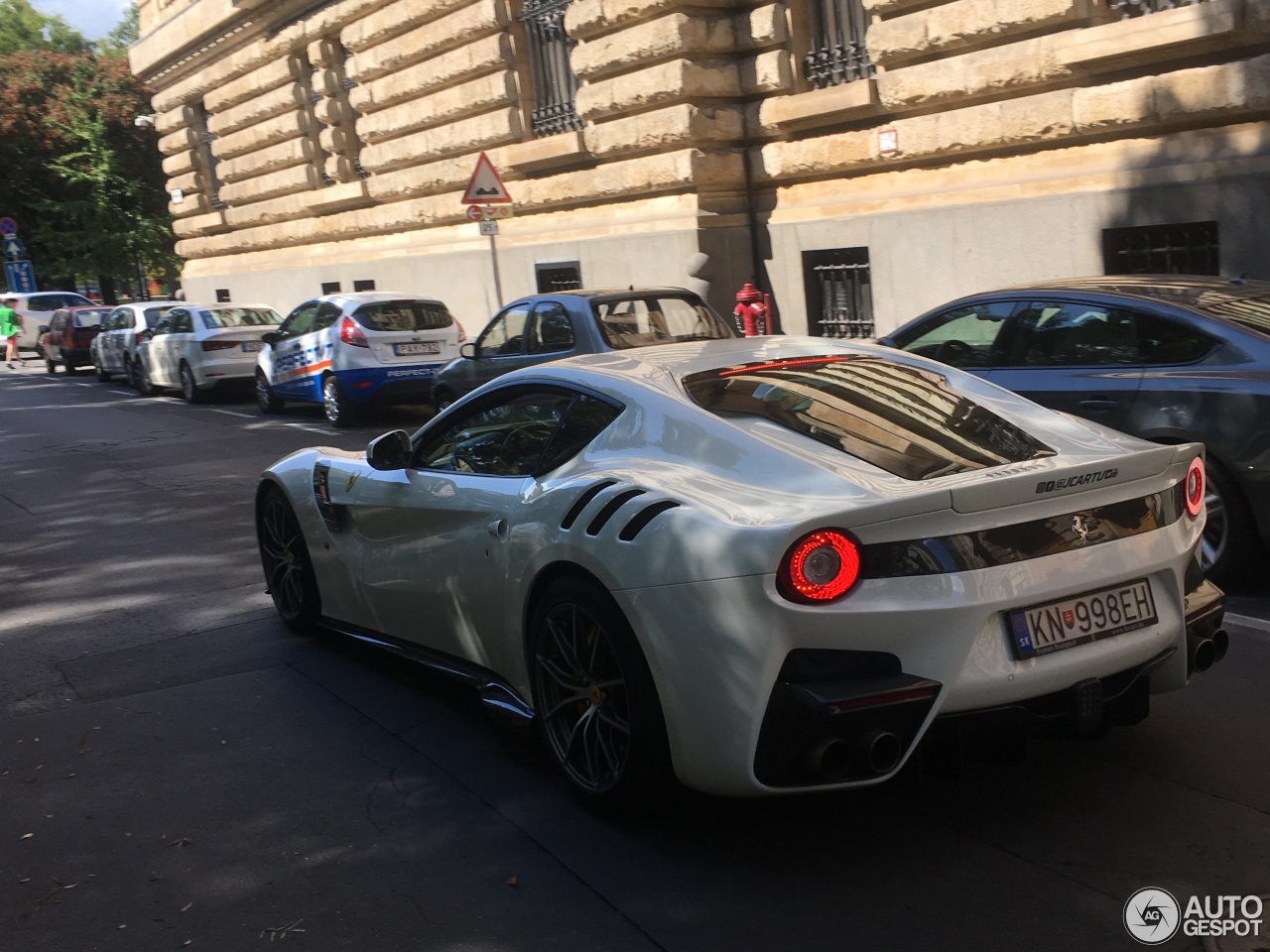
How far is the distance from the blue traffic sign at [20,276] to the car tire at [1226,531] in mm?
45135

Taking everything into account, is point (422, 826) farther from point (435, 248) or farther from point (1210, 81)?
point (435, 248)

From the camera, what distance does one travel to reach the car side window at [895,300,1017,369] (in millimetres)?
7512

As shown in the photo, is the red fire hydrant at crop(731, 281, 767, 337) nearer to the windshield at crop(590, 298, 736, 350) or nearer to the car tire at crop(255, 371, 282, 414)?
the windshield at crop(590, 298, 736, 350)

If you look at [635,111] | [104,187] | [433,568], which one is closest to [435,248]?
[635,111]

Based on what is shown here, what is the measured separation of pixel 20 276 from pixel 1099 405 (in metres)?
45.2

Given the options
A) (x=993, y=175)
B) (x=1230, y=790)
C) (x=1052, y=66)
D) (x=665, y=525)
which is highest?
(x=1052, y=66)

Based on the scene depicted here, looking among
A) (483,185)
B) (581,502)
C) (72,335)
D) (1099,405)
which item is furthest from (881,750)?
(72,335)

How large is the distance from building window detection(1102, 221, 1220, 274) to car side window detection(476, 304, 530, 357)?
17.3 feet

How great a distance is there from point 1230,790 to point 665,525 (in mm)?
1878

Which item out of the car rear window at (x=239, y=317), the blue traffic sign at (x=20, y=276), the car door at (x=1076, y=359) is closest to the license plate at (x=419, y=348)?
the car rear window at (x=239, y=317)

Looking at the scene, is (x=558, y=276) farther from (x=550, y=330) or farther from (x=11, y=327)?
(x=11, y=327)

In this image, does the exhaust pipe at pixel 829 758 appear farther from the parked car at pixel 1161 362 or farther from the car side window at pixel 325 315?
the car side window at pixel 325 315

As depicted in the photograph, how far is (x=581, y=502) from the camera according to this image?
13.9 feet

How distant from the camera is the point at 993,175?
13.4 m
